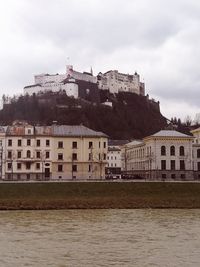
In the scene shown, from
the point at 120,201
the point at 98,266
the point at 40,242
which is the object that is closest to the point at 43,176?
the point at 120,201

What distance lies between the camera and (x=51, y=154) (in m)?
94.3

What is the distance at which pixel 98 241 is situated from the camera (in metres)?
23.6

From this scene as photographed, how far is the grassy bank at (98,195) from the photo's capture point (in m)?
46.9

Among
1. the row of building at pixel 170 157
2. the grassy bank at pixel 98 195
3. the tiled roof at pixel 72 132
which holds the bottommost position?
the grassy bank at pixel 98 195

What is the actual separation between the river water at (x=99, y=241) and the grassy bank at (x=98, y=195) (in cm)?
1154

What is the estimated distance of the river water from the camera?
1892 centimetres

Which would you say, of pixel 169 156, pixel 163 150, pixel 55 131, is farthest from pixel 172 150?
pixel 55 131

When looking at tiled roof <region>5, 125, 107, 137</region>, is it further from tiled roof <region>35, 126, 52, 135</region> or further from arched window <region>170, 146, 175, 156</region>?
arched window <region>170, 146, 175, 156</region>

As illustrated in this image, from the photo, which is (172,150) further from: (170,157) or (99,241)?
(99,241)

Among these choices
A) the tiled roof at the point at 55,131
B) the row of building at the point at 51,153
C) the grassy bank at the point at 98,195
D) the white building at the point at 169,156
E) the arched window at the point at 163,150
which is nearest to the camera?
the grassy bank at the point at 98,195

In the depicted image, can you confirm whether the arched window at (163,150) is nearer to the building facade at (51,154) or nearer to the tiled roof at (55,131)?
the tiled roof at (55,131)

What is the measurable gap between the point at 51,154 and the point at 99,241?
2807 inches

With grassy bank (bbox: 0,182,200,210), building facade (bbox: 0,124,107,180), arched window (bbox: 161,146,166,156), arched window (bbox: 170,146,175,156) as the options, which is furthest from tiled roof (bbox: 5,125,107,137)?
grassy bank (bbox: 0,182,200,210)

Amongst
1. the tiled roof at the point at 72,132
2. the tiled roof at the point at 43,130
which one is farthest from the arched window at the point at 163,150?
the tiled roof at the point at 43,130
